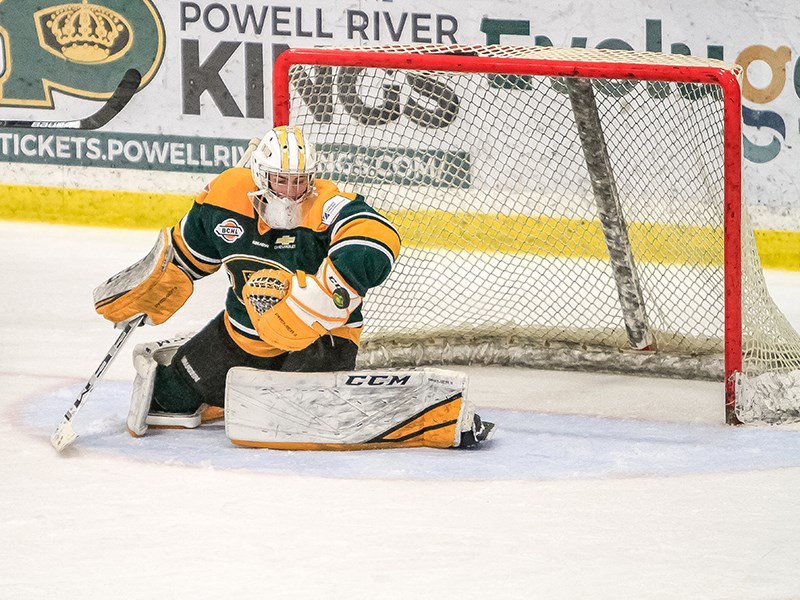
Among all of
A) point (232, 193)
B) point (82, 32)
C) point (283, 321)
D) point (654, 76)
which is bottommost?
point (283, 321)

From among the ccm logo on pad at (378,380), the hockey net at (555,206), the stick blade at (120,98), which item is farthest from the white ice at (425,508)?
the stick blade at (120,98)

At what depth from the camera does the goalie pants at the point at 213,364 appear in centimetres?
359

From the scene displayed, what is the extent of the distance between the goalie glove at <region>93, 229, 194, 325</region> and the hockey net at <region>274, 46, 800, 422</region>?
66 cm

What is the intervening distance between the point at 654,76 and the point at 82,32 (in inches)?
133

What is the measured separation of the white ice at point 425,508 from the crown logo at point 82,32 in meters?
2.58

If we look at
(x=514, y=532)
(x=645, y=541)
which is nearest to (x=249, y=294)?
(x=514, y=532)

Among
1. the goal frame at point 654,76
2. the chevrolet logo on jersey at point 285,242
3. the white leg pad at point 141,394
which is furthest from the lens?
the goal frame at point 654,76

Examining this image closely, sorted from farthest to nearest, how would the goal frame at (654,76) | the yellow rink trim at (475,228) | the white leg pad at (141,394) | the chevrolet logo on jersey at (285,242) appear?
the yellow rink trim at (475,228) < the goal frame at (654,76) < the white leg pad at (141,394) < the chevrolet logo on jersey at (285,242)

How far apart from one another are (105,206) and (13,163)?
470 mm

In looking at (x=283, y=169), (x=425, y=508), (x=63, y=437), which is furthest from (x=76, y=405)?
(x=425, y=508)

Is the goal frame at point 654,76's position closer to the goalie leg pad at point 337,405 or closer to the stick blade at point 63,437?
the goalie leg pad at point 337,405

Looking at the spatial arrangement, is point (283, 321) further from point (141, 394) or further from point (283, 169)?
point (141, 394)

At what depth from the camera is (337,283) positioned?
329cm

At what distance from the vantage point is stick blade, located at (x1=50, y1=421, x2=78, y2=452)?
11.5 feet
